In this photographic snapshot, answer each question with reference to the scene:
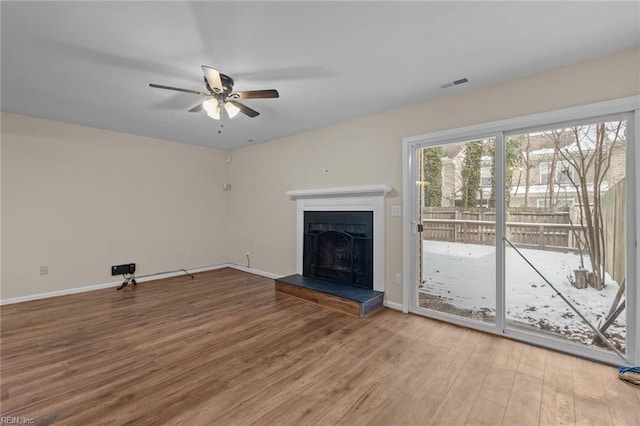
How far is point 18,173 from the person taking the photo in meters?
3.84

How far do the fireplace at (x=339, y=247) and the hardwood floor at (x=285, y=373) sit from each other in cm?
74

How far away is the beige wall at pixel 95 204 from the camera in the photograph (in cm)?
385

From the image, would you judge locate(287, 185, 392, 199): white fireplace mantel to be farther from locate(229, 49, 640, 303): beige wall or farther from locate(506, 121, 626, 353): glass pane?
locate(506, 121, 626, 353): glass pane

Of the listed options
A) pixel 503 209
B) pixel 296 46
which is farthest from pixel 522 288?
pixel 296 46

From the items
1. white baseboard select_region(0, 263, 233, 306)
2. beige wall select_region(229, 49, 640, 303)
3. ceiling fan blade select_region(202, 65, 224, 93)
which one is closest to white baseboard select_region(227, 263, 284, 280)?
beige wall select_region(229, 49, 640, 303)

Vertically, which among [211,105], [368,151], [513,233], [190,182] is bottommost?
[513,233]

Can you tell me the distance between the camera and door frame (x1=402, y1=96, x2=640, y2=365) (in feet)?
7.35

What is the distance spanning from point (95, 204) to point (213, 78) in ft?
12.0

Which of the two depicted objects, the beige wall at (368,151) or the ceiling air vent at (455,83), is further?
the ceiling air vent at (455,83)

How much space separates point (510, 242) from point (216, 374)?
118 inches

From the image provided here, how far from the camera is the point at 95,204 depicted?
4.46 m

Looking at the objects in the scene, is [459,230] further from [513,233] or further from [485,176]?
[485,176]

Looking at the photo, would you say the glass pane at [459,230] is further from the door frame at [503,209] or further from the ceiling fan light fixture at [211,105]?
the ceiling fan light fixture at [211,105]

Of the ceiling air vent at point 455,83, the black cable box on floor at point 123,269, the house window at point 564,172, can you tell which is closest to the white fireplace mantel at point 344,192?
the ceiling air vent at point 455,83
